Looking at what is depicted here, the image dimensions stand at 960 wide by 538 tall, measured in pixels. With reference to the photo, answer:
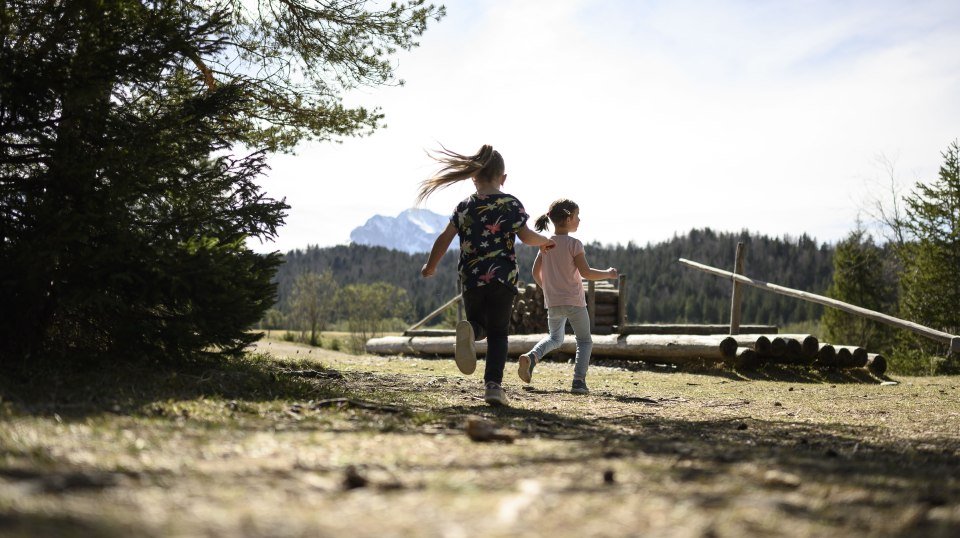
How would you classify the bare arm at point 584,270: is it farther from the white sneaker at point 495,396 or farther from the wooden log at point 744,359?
the wooden log at point 744,359

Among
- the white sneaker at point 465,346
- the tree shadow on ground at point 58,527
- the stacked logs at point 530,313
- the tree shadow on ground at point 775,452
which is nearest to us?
the tree shadow on ground at point 58,527

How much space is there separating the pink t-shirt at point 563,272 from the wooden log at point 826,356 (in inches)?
212

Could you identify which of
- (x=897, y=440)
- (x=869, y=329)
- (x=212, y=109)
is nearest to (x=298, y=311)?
(x=869, y=329)

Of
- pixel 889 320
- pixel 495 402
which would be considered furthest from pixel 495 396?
pixel 889 320

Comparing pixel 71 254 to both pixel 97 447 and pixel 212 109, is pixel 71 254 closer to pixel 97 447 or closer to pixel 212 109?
pixel 212 109

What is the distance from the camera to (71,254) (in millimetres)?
5035

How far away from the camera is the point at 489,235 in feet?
18.7

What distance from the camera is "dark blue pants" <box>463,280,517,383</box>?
5691 millimetres

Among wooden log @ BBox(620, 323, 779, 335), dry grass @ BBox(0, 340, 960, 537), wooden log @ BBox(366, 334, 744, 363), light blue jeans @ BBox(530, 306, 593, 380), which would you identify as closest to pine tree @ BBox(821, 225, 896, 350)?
Result: wooden log @ BBox(620, 323, 779, 335)

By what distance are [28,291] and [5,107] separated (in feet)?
4.34

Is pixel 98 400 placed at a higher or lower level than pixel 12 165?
lower

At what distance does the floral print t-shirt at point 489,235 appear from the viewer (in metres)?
5.69

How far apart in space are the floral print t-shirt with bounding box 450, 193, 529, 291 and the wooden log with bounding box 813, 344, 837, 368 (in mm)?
7013

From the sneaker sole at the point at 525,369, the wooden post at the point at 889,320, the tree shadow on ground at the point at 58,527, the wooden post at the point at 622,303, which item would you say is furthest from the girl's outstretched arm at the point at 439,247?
the wooden post at the point at 622,303
